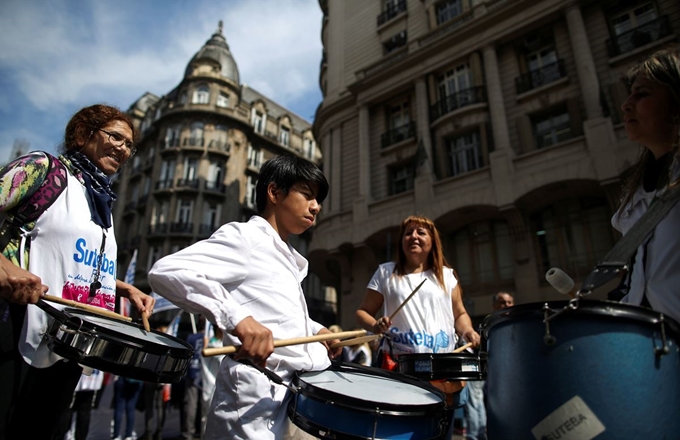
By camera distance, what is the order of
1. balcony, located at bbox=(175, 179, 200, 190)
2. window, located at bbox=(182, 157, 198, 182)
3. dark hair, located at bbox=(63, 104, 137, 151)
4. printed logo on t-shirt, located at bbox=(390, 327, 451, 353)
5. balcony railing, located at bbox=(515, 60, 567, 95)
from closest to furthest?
dark hair, located at bbox=(63, 104, 137, 151) → printed logo on t-shirt, located at bbox=(390, 327, 451, 353) → balcony railing, located at bbox=(515, 60, 567, 95) → balcony, located at bbox=(175, 179, 200, 190) → window, located at bbox=(182, 157, 198, 182)

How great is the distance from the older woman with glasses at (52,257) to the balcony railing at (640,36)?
14.6m

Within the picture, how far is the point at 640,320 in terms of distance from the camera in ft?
3.56

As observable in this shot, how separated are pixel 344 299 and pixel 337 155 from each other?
634 cm

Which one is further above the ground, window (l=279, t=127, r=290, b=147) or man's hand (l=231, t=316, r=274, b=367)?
window (l=279, t=127, r=290, b=147)

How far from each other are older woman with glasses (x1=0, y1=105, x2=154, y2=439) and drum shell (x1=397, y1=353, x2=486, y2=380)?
1546 mm

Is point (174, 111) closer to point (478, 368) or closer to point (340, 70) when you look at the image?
point (340, 70)

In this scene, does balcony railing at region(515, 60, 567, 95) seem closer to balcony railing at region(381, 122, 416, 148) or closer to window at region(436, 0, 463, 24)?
balcony railing at region(381, 122, 416, 148)

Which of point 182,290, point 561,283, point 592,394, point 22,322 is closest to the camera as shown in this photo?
point 592,394

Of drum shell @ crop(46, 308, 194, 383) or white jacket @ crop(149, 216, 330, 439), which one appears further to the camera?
drum shell @ crop(46, 308, 194, 383)

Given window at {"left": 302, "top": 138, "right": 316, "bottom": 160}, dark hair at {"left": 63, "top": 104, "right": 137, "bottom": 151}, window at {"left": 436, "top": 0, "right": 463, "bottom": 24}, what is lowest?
dark hair at {"left": 63, "top": 104, "right": 137, "bottom": 151}

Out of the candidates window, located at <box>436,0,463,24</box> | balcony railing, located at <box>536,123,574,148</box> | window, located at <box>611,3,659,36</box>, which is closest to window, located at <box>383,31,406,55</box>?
window, located at <box>436,0,463,24</box>

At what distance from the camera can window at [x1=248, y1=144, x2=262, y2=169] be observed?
3152 cm

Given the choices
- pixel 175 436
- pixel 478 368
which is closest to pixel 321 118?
pixel 175 436

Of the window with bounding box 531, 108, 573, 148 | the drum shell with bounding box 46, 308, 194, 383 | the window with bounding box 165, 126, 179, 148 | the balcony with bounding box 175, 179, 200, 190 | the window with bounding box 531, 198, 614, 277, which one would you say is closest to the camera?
the drum shell with bounding box 46, 308, 194, 383
